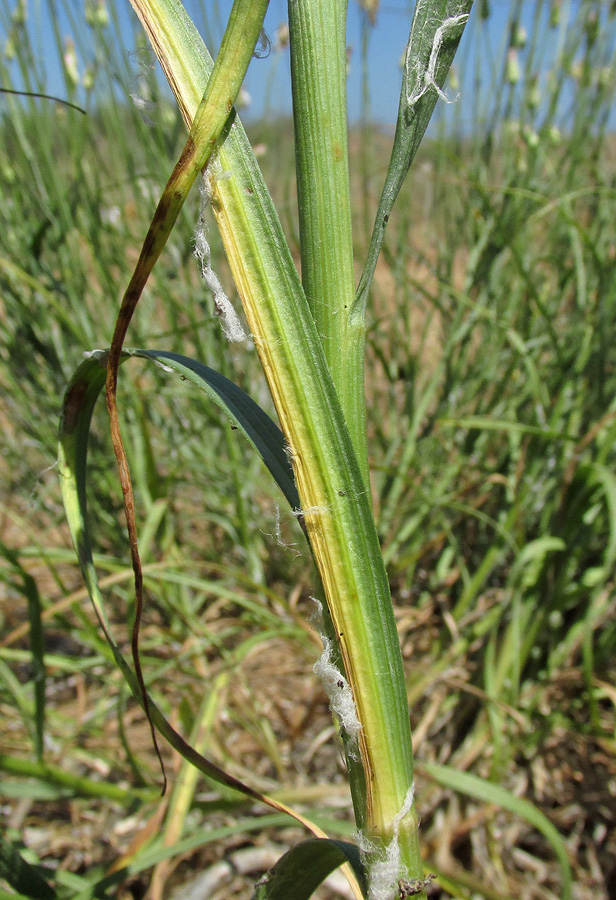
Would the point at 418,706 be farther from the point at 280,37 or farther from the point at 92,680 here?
the point at 280,37

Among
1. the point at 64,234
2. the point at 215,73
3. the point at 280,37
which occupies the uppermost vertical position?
the point at 280,37

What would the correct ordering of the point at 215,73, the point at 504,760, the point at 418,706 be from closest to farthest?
1. the point at 215,73
2. the point at 504,760
3. the point at 418,706

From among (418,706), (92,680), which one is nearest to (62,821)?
(92,680)

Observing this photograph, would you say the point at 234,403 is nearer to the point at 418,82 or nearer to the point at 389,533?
the point at 418,82

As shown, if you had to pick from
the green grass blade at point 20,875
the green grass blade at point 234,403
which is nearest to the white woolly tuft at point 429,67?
the green grass blade at point 234,403

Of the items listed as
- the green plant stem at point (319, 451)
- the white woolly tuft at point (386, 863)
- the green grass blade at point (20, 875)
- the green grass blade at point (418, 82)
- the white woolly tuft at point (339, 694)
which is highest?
the green grass blade at point (418, 82)

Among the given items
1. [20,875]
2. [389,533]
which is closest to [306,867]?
[20,875]

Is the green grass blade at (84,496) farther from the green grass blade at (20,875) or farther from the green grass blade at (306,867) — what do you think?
the green grass blade at (20,875)
